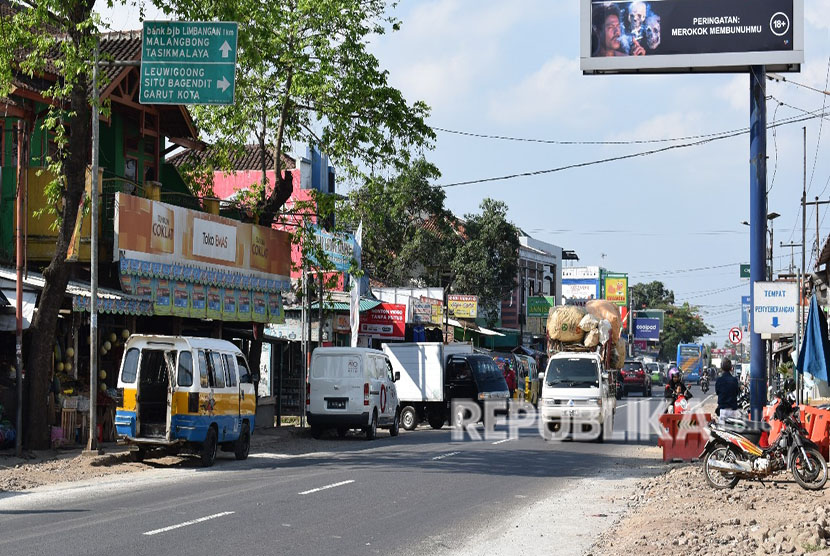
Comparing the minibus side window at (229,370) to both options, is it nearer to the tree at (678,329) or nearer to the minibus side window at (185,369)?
the minibus side window at (185,369)

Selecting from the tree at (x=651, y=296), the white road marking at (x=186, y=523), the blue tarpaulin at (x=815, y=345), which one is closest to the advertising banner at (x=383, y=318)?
the blue tarpaulin at (x=815, y=345)

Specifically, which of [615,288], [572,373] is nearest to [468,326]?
[572,373]

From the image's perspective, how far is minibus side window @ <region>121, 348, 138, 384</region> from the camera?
20.3 meters

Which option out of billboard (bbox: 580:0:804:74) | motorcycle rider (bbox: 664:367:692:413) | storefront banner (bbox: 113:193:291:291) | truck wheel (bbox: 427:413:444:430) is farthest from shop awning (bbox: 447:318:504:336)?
billboard (bbox: 580:0:804:74)

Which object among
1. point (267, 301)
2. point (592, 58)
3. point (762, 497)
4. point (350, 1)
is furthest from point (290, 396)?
point (762, 497)

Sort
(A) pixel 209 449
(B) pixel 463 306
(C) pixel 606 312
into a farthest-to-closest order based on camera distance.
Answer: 1. (B) pixel 463 306
2. (C) pixel 606 312
3. (A) pixel 209 449

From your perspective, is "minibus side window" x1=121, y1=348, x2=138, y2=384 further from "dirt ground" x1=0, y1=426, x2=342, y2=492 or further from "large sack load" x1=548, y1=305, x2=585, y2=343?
"large sack load" x1=548, y1=305, x2=585, y2=343

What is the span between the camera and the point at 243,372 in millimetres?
22750

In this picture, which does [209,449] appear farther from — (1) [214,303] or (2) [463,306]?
(2) [463,306]

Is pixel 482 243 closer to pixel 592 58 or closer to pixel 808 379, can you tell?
pixel 808 379

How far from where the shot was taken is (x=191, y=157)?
33.8 meters

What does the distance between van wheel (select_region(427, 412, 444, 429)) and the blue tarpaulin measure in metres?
14.8

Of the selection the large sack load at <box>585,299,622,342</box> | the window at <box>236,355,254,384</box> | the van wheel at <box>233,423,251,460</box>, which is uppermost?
the large sack load at <box>585,299,622,342</box>

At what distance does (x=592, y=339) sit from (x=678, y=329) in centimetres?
12408
